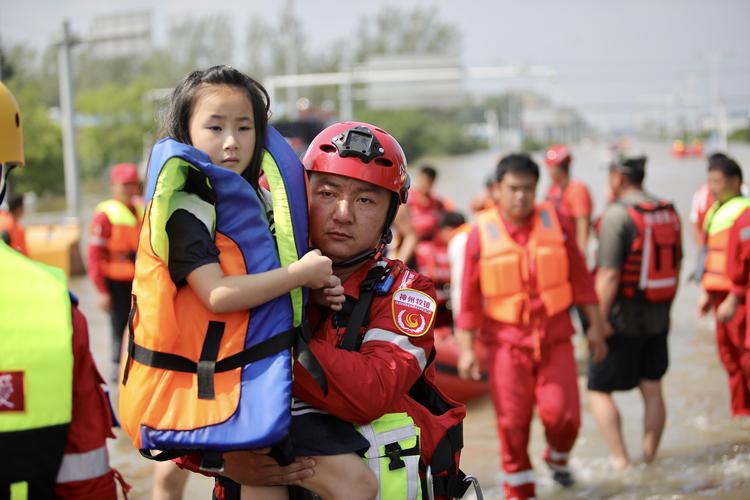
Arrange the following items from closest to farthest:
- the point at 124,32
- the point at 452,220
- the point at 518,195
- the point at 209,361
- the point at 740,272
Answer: the point at 209,361 → the point at 518,195 → the point at 740,272 → the point at 452,220 → the point at 124,32

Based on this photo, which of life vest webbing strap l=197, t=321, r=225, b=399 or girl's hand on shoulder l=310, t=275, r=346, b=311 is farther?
girl's hand on shoulder l=310, t=275, r=346, b=311

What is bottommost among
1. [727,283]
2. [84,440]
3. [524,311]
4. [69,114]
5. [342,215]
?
[727,283]

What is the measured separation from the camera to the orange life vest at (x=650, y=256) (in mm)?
7031

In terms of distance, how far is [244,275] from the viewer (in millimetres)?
2447

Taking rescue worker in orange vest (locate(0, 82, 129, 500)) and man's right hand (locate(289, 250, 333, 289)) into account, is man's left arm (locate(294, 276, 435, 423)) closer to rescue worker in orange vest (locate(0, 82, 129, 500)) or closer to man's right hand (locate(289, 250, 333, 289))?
man's right hand (locate(289, 250, 333, 289))

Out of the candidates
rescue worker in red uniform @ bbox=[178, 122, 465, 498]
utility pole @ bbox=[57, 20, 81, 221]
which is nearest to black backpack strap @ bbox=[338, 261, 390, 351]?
rescue worker in red uniform @ bbox=[178, 122, 465, 498]

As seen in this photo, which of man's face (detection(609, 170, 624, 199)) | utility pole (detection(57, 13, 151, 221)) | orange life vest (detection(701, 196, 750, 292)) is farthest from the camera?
utility pole (detection(57, 13, 151, 221))

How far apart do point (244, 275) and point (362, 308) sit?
535 mm

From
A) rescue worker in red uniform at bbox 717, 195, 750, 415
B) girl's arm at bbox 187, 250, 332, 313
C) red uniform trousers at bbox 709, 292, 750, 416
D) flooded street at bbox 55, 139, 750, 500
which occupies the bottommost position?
flooded street at bbox 55, 139, 750, 500

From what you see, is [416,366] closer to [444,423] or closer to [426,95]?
[444,423]

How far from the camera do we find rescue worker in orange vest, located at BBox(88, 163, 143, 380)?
31.2 ft

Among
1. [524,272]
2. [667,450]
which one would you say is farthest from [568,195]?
[524,272]

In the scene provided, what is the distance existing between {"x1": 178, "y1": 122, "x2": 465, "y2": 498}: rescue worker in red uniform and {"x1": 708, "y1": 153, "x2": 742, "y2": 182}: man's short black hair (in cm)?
545

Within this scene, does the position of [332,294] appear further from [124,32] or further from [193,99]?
[124,32]
